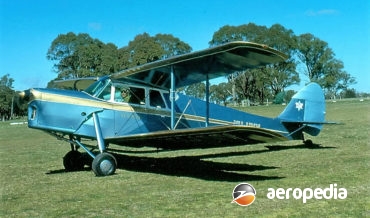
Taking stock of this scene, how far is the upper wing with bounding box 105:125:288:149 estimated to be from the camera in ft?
21.7

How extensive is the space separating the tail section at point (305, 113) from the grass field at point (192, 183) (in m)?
0.79

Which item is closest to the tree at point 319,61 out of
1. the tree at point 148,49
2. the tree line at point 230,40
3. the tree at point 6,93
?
the tree line at point 230,40

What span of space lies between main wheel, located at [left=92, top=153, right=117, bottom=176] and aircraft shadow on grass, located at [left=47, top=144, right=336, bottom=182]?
3.27ft

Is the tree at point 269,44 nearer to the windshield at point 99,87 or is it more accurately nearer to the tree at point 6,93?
the tree at point 6,93

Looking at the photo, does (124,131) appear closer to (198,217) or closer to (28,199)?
(28,199)

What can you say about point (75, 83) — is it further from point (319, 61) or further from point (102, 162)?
point (319, 61)

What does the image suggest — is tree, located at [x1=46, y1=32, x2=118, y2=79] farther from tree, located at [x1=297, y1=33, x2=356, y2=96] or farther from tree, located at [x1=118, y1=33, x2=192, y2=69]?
tree, located at [x1=297, y1=33, x2=356, y2=96]

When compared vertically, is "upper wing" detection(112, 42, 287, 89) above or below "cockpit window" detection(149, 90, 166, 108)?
above

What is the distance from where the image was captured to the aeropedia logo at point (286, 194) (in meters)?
5.36

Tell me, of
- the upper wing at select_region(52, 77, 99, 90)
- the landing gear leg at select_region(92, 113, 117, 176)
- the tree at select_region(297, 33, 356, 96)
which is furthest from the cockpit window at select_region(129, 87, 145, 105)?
the tree at select_region(297, 33, 356, 96)

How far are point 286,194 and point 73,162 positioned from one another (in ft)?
18.7

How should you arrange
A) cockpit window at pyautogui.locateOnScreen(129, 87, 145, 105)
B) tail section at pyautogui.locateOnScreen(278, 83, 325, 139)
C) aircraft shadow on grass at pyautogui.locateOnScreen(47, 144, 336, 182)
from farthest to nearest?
tail section at pyautogui.locateOnScreen(278, 83, 325, 139), cockpit window at pyautogui.locateOnScreen(129, 87, 145, 105), aircraft shadow on grass at pyautogui.locateOnScreen(47, 144, 336, 182)

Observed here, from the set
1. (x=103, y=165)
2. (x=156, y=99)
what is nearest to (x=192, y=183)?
(x=103, y=165)

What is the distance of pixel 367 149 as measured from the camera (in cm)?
1088
